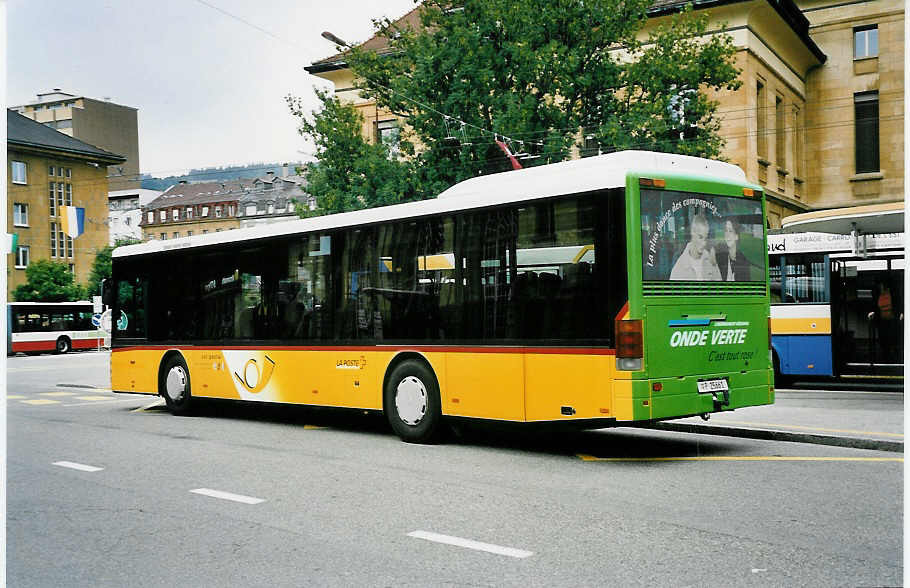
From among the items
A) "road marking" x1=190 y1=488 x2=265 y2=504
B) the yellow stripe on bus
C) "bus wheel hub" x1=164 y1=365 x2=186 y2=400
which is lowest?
"road marking" x1=190 y1=488 x2=265 y2=504

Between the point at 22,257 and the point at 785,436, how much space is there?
8795 mm

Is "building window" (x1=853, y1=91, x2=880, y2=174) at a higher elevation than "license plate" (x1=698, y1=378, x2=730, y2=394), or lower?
higher

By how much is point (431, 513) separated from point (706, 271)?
4143 mm

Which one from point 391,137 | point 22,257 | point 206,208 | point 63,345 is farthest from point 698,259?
point 63,345

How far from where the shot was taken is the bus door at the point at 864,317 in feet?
60.6

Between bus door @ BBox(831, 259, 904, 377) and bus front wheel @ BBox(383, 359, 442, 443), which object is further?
bus door @ BBox(831, 259, 904, 377)

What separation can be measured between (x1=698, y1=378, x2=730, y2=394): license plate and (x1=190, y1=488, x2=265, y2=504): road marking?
436 cm

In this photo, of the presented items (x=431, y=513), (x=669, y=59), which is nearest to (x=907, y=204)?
(x=431, y=513)

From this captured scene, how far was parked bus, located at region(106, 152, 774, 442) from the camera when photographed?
9148 mm

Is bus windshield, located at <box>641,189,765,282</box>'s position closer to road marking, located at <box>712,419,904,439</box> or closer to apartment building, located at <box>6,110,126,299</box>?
road marking, located at <box>712,419,904,439</box>

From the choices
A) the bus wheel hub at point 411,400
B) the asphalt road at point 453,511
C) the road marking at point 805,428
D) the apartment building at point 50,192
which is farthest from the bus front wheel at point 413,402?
the apartment building at point 50,192

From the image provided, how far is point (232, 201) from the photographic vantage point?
16.8 metres

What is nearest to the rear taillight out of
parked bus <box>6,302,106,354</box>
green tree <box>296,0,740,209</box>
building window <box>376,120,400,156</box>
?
green tree <box>296,0,740,209</box>

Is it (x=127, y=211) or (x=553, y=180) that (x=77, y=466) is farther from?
(x=127, y=211)
